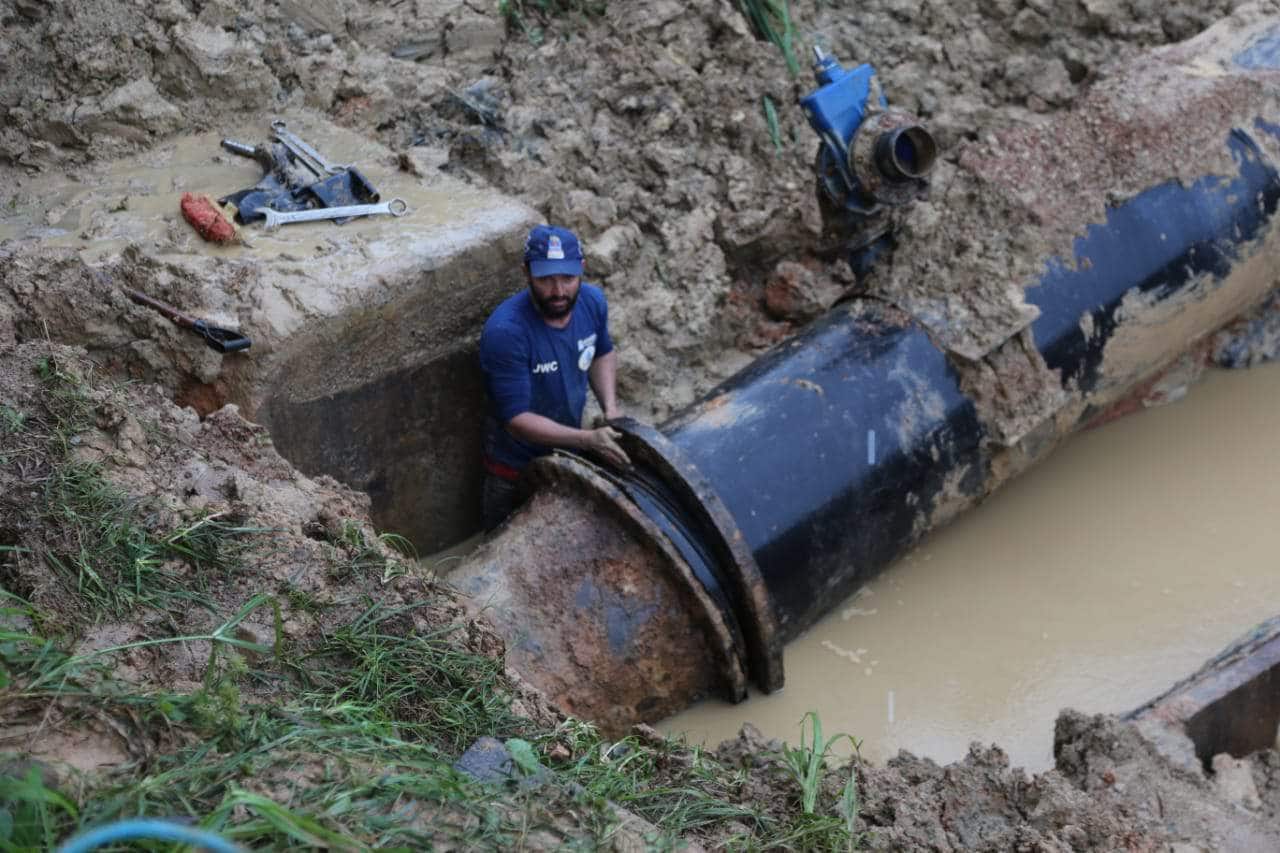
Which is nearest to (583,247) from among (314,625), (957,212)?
(957,212)

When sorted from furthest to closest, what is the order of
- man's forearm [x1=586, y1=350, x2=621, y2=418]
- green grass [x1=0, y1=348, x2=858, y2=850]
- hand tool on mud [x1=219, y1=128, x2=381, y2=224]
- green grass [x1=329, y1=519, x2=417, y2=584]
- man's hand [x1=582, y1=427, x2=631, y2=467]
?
man's forearm [x1=586, y1=350, x2=621, y2=418]
hand tool on mud [x1=219, y1=128, x2=381, y2=224]
man's hand [x1=582, y1=427, x2=631, y2=467]
green grass [x1=329, y1=519, x2=417, y2=584]
green grass [x1=0, y1=348, x2=858, y2=850]

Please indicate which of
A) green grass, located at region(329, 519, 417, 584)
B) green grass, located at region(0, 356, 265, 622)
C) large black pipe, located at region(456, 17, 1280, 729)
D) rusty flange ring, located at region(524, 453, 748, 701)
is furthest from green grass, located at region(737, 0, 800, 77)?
green grass, located at region(0, 356, 265, 622)

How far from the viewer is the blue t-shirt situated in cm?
440

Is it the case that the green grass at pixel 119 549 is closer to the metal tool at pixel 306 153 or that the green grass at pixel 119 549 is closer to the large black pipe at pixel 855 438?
the large black pipe at pixel 855 438

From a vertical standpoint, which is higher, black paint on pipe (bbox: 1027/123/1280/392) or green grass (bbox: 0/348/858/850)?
black paint on pipe (bbox: 1027/123/1280/392)

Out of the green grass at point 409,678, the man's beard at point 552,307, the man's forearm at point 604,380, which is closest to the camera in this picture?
the green grass at point 409,678

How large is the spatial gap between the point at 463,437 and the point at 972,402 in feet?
6.26

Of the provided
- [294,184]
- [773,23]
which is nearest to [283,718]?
[294,184]

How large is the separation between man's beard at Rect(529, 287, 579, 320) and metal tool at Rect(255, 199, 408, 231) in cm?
63

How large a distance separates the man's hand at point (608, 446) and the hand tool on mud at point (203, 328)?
3.73 ft

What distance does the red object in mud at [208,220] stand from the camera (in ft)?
14.1

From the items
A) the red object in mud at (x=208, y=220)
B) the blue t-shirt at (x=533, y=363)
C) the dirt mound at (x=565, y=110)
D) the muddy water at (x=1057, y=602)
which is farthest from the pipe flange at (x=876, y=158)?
the red object in mud at (x=208, y=220)

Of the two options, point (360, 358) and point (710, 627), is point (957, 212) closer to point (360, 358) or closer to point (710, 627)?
point (710, 627)

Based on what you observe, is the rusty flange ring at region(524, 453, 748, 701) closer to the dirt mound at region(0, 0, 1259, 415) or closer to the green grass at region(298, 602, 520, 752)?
the green grass at region(298, 602, 520, 752)
